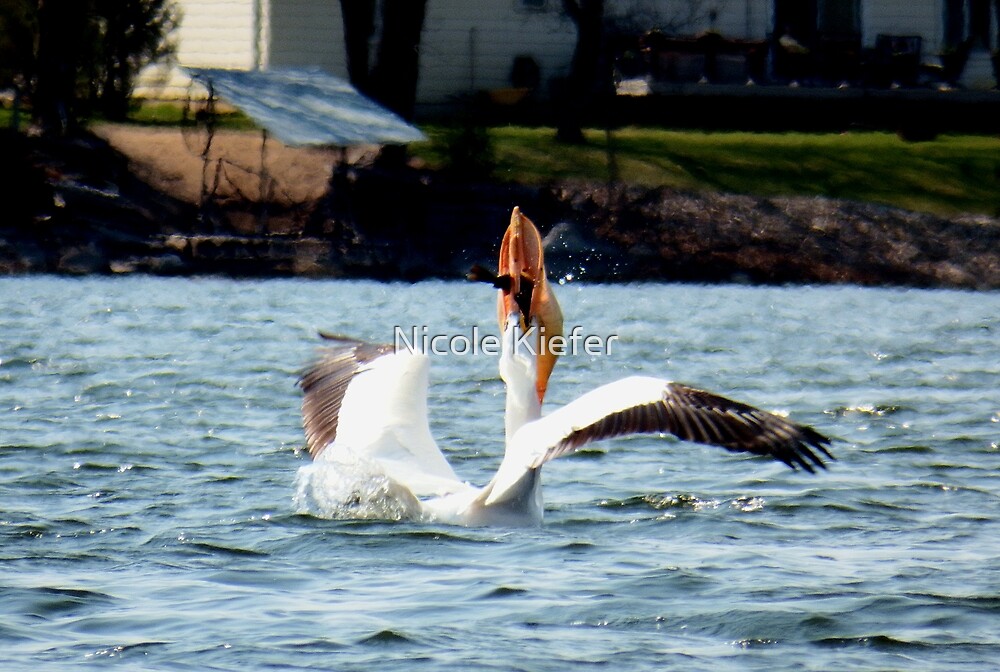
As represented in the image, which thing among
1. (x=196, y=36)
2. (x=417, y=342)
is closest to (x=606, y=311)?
(x=417, y=342)

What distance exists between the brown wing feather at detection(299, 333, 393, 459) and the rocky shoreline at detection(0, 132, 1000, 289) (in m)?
14.3

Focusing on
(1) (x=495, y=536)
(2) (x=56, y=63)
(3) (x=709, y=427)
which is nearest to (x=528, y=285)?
(1) (x=495, y=536)

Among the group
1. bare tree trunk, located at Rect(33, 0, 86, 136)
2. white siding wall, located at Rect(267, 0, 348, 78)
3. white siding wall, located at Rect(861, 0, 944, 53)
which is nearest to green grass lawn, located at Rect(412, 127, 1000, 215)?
white siding wall, located at Rect(267, 0, 348, 78)

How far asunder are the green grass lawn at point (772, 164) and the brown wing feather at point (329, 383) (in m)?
17.0

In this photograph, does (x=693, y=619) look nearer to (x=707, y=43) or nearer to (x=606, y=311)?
(x=606, y=311)

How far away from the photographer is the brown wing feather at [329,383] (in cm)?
859

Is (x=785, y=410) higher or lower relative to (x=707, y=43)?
lower

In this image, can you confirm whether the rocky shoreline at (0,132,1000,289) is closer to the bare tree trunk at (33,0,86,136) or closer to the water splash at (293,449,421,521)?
the bare tree trunk at (33,0,86,136)

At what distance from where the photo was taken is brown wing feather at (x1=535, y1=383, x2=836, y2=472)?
6637 millimetres

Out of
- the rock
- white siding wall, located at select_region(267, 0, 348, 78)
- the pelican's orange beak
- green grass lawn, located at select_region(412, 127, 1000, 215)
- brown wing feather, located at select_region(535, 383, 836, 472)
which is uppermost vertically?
white siding wall, located at select_region(267, 0, 348, 78)

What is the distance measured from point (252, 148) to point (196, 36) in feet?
25.1

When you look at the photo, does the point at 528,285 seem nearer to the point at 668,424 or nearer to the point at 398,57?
the point at 668,424

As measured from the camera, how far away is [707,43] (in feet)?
104

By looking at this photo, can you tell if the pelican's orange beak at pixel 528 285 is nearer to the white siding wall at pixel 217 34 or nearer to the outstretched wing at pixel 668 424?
the outstretched wing at pixel 668 424
